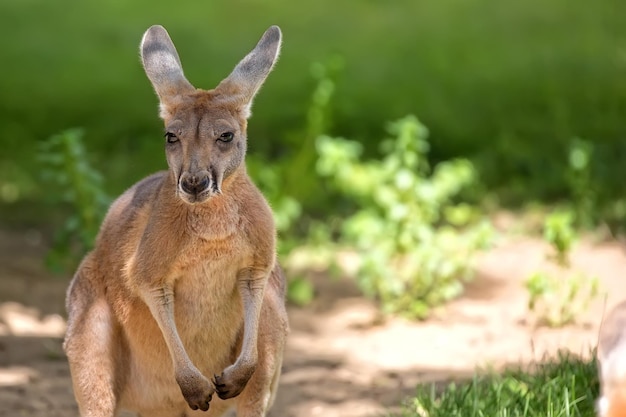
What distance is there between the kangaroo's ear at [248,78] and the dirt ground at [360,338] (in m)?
1.55

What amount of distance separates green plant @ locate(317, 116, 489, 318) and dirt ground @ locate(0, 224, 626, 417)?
16 cm

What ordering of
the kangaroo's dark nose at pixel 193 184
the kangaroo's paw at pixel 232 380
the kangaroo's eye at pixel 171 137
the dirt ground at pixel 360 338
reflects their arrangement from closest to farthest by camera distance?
1. the kangaroo's dark nose at pixel 193 184
2. the kangaroo's eye at pixel 171 137
3. the kangaroo's paw at pixel 232 380
4. the dirt ground at pixel 360 338

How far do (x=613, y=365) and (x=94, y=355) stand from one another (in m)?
1.92

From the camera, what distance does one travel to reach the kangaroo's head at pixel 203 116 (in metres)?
4.25

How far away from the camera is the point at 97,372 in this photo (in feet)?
15.1

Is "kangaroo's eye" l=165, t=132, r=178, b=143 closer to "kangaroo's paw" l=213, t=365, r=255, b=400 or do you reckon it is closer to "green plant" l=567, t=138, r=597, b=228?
"kangaroo's paw" l=213, t=365, r=255, b=400

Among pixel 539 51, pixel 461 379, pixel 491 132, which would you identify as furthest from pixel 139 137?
pixel 461 379

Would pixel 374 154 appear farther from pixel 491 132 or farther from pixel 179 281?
pixel 179 281

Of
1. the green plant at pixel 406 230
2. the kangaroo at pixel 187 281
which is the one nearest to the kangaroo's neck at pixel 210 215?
the kangaroo at pixel 187 281

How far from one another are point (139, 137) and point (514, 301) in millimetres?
4093

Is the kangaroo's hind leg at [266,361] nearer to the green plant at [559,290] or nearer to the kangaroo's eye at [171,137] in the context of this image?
the kangaroo's eye at [171,137]

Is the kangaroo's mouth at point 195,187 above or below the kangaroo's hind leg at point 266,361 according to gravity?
above

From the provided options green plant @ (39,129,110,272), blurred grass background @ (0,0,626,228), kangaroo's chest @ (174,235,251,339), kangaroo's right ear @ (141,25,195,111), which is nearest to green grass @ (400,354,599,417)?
kangaroo's chest @ (174,235,251,339)

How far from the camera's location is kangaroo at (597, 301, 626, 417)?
371 cm
